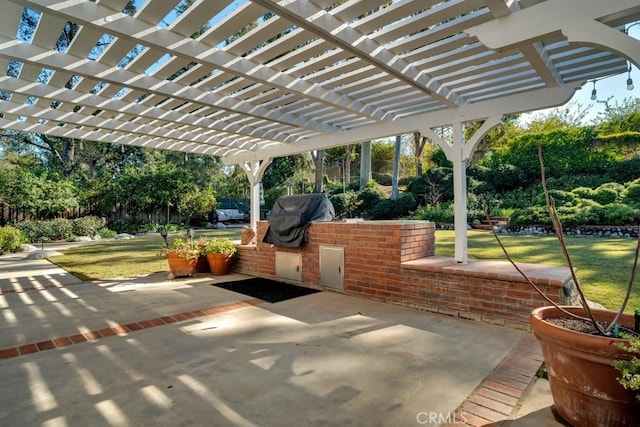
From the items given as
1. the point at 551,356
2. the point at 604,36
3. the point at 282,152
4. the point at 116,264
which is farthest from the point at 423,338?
the point at 116,264

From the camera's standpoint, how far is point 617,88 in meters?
19.3

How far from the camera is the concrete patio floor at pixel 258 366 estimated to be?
2057mm

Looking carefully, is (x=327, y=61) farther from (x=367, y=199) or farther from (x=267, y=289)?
(x=367, y=199)

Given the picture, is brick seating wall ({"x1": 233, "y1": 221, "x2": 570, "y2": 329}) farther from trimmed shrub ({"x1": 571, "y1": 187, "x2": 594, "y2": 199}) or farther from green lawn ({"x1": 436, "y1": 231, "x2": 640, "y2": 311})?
trimmed shrub ({"x1": 571, "y1": 187, "x2": 594, "y2": 199})

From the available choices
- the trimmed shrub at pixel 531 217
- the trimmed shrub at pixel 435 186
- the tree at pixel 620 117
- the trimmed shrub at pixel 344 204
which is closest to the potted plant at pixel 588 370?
the trimmed shrub at pixel 531 217

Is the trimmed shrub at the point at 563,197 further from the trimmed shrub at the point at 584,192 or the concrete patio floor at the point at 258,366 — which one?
the concrete patio floor at the point at 258,366

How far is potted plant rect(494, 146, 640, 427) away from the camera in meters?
1.73

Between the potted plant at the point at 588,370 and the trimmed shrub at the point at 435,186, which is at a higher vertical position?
the trimmed shrub at the point at 435,186

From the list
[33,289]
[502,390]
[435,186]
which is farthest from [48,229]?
[435,186]

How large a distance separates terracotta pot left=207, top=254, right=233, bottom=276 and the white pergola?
237 centimetres

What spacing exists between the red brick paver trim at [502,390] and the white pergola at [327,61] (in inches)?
69.6

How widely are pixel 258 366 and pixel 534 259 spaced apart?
5.77m

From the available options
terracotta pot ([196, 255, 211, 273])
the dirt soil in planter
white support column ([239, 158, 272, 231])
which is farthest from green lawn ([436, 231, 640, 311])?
terracotta pot ([196, 255, 211, 273])

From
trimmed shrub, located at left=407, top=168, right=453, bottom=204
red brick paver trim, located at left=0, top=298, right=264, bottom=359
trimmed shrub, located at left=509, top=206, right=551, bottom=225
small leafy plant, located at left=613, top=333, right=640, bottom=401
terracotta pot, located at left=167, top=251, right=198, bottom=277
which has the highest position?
trimmed shrub, located at left=407, top=168, right=453, bottom=204
